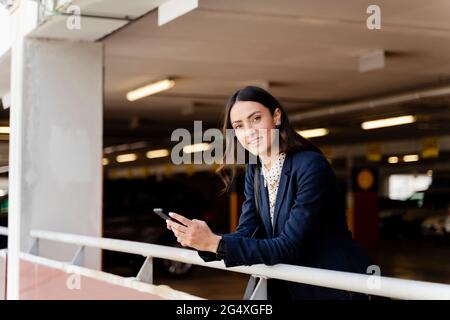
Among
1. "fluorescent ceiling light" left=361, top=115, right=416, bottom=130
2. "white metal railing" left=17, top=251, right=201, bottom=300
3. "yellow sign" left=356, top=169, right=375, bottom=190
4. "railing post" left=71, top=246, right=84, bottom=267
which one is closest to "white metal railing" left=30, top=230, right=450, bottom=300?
"white metal railing" left=17, top=251, right=201, bottom=300

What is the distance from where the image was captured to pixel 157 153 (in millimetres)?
25938

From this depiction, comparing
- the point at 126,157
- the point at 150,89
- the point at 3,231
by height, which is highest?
the point at 150,89

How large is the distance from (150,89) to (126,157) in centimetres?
1794

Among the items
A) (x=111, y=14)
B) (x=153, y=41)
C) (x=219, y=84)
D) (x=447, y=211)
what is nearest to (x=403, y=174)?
(x=447, y=211)

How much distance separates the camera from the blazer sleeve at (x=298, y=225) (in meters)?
2.53

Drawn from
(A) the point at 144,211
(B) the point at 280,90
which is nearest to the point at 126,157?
(A) the point at 144,211

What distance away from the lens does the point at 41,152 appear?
20.5 feet

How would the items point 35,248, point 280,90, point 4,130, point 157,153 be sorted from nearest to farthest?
point 35,248 → point 4,130 → point 280,90 → point 157,153

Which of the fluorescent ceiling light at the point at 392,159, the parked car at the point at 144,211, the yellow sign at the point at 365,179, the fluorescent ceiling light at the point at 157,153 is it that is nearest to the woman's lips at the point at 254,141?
the parked car at the point at 144,211

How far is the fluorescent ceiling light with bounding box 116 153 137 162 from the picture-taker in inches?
1098

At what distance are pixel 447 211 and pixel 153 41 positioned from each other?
18.2 metres

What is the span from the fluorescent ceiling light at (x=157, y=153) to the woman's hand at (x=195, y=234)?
21.8 meters

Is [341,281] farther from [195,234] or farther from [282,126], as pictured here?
[282,126]

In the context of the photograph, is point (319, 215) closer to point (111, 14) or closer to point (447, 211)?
point (111, 14)
